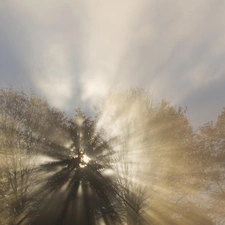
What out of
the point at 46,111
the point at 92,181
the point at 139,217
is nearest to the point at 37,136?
the point at 46,111

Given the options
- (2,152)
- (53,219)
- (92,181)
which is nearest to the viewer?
(2,152)

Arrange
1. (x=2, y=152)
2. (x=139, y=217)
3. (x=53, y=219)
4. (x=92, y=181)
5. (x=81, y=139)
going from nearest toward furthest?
1. (x=139, y=217)
2. (x=2, y=152)
3. (x=53, y=219)
4. (x=92, y=181)
5. (x=81, y=139)

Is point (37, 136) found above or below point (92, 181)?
above

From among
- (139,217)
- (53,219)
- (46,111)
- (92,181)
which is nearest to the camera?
(139,217)

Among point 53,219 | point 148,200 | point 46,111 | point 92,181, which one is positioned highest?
point 46,111

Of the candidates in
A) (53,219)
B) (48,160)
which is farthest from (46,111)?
(53,219)

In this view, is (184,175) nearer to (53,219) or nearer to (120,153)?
(120,153)

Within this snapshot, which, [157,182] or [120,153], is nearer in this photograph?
[157,182]

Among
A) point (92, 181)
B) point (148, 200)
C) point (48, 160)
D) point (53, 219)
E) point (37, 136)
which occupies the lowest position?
point (53, 219)

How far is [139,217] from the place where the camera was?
20.0 meters

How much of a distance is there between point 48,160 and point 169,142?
1404cm

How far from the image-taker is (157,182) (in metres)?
20.2

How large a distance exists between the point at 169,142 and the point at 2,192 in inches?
673

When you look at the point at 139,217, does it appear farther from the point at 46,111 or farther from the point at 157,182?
the point at 46,111
